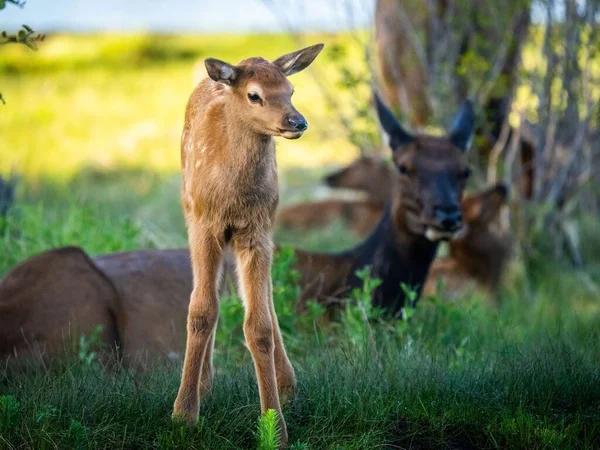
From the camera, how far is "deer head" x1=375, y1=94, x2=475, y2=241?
7.98 metres

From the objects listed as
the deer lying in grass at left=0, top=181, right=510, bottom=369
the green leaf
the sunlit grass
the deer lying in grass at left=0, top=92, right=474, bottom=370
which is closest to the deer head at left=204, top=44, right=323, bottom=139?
the green leaf

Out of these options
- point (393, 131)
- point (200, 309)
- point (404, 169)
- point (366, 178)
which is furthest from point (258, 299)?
point (366, 178)

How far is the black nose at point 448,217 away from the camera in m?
7.89

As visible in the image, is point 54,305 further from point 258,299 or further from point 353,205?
point 353,205

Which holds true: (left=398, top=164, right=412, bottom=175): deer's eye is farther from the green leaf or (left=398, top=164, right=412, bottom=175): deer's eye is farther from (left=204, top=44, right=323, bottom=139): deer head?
the green leaf

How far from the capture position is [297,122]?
14.5ft

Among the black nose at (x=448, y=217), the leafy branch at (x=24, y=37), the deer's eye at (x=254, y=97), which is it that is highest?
the leafy branch at (x=24, y=37)

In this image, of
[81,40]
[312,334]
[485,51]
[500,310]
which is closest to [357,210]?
[485,51]

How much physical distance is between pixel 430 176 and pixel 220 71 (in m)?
3.88

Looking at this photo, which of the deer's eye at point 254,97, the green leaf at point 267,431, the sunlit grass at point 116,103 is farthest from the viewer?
the sunlit grass at point 116,103

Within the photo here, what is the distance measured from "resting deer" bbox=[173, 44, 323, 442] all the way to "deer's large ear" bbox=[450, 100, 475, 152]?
386 cm

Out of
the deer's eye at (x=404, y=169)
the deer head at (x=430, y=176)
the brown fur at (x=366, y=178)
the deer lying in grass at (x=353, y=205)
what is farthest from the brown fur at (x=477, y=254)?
the deer's eye at (x=404, y=169)

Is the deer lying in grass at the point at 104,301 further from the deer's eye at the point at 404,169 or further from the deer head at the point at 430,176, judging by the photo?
the deer's eye at the point at 404,169

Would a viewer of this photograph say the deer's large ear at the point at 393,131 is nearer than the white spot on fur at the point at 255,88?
No
